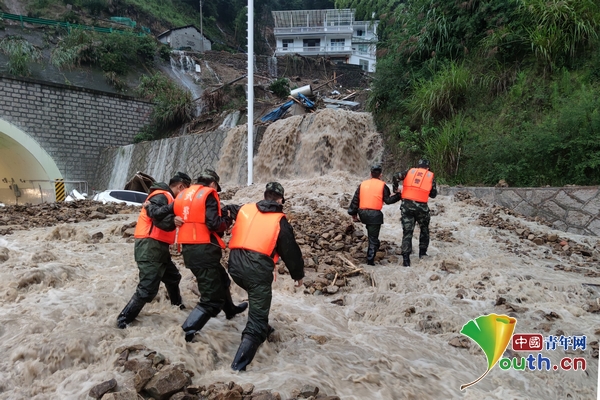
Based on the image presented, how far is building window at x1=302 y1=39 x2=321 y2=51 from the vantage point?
43.8m

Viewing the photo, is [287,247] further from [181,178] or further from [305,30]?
[305,30]

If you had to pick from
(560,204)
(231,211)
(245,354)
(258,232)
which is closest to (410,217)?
(231,211)

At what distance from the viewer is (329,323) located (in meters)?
4.24

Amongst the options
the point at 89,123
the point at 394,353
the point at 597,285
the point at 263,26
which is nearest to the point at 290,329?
the point at 394,353

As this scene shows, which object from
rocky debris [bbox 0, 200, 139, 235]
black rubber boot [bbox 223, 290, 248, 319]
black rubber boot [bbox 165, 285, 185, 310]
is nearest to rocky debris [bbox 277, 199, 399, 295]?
black rubber boot [bbox 223, 290, 248, 319]

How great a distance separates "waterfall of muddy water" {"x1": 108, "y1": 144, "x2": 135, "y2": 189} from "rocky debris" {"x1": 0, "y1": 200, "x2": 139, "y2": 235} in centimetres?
904

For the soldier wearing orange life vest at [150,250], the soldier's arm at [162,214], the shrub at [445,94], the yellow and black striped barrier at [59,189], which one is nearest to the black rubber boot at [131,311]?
the soldier wearing orange life vest at [150,250]

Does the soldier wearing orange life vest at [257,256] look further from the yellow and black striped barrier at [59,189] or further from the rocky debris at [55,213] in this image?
the yellow and black striped barrier at [59,189]

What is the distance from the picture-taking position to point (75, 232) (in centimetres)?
738

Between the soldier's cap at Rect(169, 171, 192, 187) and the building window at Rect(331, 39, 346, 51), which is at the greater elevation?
the building window at Rect(331, 39, 346, 51)

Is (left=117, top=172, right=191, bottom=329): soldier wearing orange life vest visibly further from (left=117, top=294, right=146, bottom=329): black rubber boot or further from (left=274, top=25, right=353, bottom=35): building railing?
(left=274, top=25, right=353, bottom=35): building railing

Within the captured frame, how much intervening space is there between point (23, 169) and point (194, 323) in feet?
72.3

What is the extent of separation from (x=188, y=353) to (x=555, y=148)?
8037mm

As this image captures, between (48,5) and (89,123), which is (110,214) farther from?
(48,5)
